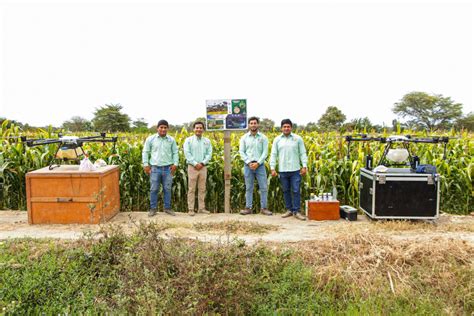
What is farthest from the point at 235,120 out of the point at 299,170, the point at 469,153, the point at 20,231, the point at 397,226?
the point at 469,153

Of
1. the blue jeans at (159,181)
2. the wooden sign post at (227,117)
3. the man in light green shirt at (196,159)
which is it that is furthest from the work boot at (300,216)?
the blue jeans at (159,181)

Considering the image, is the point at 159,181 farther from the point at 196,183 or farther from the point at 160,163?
the point at 196,183

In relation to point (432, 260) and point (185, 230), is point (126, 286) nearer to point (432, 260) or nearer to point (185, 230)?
point (185, 230)

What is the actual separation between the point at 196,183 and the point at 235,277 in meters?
3.75

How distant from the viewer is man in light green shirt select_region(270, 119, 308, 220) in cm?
704

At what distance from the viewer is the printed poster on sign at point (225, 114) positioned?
7.45 m

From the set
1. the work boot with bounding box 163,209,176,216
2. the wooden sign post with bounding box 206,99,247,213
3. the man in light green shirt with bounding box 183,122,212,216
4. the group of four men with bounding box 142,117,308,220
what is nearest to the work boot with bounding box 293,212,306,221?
the group of four men with bounding box 142,117,308,220

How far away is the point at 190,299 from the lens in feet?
11.6

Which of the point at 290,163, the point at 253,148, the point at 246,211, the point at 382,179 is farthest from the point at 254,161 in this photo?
the point at 382,179

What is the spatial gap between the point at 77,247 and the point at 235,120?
3675 mm

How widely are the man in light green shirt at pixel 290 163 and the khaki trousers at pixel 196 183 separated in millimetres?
1319

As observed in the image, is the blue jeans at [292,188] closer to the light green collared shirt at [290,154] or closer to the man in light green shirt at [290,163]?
the man in light green shirt at [290,163]

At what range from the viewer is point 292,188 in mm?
7160

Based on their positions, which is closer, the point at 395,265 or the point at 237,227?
the point at 395,265
